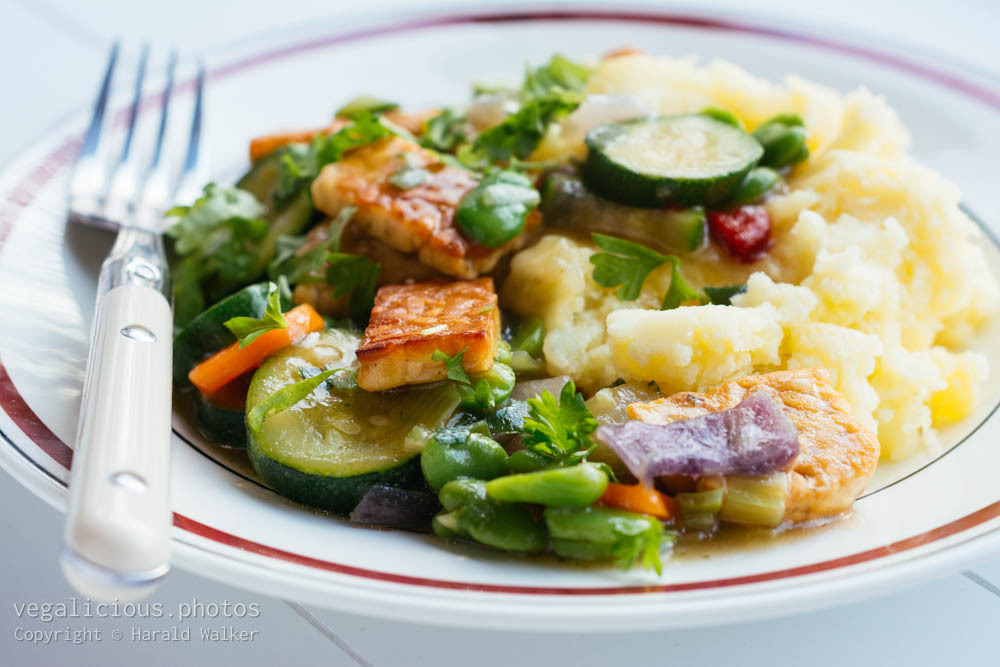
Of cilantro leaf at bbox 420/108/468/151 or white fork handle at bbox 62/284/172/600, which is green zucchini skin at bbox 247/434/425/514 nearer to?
white fork handle at bbox 62/284/172/600

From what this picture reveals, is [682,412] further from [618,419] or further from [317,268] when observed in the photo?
[317,268]

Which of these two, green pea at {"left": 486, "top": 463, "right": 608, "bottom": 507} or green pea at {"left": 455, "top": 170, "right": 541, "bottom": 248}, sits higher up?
green pea at {"left": 455, "top": 170, "right": 541, "bottom": 248}

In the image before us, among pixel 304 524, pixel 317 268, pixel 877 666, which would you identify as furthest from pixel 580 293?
pixel 877 666

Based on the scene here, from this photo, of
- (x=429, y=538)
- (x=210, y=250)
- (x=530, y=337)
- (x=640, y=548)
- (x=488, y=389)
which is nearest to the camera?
(x=640, y=548)

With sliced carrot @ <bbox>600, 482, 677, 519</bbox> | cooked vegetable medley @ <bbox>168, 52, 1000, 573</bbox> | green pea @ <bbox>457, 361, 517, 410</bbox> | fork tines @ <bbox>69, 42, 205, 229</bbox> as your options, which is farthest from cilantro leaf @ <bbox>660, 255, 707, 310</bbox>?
fork tines @ <bbox>69, 42, 205, 229</bbox>

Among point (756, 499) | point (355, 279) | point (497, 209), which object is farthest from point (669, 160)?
point (756, 499)

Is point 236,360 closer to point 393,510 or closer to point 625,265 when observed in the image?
point 393,510
